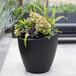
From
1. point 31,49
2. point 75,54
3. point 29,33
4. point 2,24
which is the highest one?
point 2,24

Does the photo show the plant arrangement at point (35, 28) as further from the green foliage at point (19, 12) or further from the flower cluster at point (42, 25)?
the green foliage at point (19, 12)

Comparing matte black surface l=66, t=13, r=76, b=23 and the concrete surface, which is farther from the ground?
matte black surface l=66, t=13, r=76, b=23

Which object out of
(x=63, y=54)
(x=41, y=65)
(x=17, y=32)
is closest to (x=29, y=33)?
(x=17, y=32)

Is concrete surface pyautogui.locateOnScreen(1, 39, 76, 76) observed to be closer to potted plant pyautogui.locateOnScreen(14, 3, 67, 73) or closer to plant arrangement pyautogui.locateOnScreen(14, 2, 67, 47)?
potted plant pyautogui.locateOnScreen(14, 3, 67, 73)

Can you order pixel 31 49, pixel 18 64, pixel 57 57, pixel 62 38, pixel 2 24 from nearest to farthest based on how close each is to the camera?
pixel 2 24
pixel 31 49
pixel 18 64
pixel 57 57
pixel 62 38

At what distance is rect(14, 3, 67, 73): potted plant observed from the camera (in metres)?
2.21

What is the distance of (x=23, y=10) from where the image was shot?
5203 mm

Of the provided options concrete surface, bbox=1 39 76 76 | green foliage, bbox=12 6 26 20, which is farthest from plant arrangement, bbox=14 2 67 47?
green foliage, bbox=12 6 26 20

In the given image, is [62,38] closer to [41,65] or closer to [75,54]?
[75,54]

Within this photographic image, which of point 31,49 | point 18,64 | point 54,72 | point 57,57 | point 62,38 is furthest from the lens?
point 62,38

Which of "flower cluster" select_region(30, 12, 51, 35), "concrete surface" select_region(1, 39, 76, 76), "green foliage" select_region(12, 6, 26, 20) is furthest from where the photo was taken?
"green foliage" select_region(12, 6, 26, 20)

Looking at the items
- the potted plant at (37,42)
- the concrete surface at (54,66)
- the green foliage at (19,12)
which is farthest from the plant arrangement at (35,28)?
the green foliage at (19,12)

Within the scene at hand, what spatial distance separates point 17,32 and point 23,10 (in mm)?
2998

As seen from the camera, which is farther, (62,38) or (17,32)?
(62,38)
